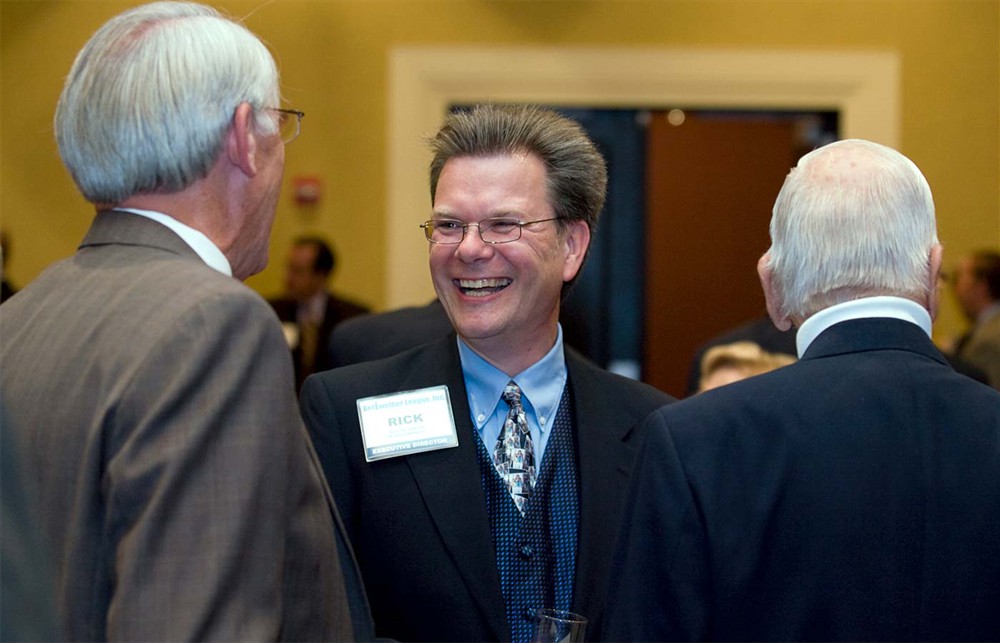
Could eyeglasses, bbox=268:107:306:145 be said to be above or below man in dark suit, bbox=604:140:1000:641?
above

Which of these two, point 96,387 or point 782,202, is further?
point 782,202

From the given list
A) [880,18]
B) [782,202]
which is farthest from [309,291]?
[782,202]

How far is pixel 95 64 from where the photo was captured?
57.1 inches

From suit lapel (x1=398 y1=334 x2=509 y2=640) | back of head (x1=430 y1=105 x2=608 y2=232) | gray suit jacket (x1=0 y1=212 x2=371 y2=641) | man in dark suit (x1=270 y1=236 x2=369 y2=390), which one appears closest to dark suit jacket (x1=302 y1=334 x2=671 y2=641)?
suit lapel (x1=398 y1=334 x2=509 y2=640)

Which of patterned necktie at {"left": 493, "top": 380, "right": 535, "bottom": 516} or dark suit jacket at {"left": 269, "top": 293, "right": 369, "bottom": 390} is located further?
dark suit jacket at {"left": 269, "top": 293, "right": 369, "bottom": 390}

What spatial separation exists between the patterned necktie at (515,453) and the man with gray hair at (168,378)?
614 millimetres

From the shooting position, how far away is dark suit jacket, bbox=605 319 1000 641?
1.60 meters

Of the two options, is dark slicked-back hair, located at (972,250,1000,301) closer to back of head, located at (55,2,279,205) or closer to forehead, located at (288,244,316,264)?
forehead, located at (288,244,316,264)

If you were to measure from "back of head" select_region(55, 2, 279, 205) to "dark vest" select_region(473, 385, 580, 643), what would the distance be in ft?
2.95

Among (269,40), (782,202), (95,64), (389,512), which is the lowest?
(389,512)

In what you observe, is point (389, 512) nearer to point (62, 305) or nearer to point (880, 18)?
point (62, 305)

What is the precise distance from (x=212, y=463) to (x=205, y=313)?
169mm

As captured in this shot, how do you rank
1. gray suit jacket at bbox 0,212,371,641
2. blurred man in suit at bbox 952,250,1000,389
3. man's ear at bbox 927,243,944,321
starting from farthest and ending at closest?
blurred man in suit at bbox 952,250,1000,389 → man's ear at bbox 927,243,944,321 → gray suit jacket at bbox 0,212,371,641

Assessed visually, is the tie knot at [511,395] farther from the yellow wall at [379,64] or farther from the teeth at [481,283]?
the yellow wall at [379,64]
